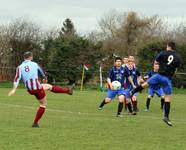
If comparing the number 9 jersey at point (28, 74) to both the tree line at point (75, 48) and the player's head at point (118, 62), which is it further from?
the tree line at point (75, 48)

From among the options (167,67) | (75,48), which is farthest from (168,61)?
(75,48)

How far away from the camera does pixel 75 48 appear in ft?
154

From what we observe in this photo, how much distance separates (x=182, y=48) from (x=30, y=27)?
20603 mm

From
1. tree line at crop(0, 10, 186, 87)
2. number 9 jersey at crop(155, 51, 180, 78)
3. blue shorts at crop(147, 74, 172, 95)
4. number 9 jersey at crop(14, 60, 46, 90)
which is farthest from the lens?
tree line at crop(0, 10, 186, 87)

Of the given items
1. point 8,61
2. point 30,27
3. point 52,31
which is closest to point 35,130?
point 8,61

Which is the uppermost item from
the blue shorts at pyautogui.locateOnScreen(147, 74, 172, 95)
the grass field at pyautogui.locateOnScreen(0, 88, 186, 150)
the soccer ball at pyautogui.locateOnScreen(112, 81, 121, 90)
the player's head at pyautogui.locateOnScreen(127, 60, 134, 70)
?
the player's head at pyautogui.locateOnScreen(127, 60, 134, 70)

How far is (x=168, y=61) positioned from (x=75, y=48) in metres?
34.0

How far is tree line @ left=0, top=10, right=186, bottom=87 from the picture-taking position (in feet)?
144

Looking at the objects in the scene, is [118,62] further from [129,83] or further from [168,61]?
[168,61]

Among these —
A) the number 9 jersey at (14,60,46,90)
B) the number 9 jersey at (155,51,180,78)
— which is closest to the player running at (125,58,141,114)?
the number 9 jersey at (155,51,180,78)

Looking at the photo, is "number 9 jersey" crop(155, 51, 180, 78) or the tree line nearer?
"number 9 jersey" crop(155, 51, 180, 78)

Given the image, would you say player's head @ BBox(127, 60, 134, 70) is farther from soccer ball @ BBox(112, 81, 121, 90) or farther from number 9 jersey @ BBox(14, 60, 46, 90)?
number 9 jersey @ BBox(14, 60, 46, 90)

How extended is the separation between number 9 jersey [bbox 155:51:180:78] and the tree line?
2789cm

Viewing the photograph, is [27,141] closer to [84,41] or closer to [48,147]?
[48,147]
